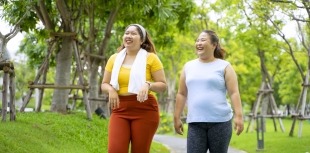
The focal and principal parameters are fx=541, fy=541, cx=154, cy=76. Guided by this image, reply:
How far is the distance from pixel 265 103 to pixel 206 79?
68.2 feet

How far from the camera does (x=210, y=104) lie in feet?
15.6

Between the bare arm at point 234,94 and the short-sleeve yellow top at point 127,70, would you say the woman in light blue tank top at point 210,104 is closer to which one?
the bare arm at point 234,94

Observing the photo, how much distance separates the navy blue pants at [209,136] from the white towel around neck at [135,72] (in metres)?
0.63

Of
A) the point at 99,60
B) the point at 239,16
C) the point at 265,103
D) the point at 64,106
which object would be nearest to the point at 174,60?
the point at 265,103

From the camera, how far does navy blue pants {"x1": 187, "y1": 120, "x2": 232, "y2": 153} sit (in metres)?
4.76

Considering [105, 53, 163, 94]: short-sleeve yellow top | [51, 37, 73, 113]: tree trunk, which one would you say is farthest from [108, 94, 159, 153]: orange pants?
[51, 37, 73, 113]: tree trunk

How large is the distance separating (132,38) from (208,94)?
3.10ft

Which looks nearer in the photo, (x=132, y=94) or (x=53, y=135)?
(x=132, y=94)

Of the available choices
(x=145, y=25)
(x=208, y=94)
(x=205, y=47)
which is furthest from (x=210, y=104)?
(x=145, y=25)

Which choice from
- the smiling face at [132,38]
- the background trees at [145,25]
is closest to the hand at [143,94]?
the smiling face at [132,38]

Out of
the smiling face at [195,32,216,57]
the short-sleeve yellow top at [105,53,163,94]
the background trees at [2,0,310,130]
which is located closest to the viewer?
the smiling face at [195,32,216,57]

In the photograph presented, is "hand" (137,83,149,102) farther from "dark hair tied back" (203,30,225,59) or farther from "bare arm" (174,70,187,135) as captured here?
"dark hair tied back" (203,30,225,59)

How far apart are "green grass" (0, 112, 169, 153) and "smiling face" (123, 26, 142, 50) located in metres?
2.86

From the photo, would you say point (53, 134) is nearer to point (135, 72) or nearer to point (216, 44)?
point (135, 72)
